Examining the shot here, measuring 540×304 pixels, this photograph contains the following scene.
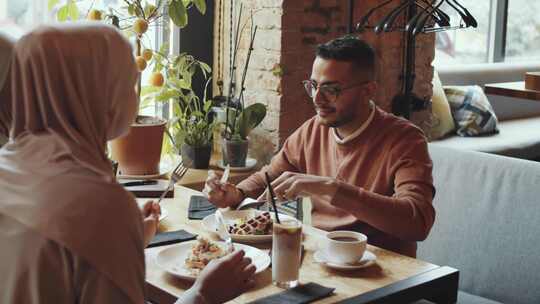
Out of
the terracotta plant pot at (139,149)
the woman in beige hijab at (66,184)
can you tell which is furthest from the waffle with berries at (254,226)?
the terracotta plant pot at (139,149)

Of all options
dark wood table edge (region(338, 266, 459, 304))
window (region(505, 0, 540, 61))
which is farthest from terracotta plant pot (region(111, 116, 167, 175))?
window (region(505, 0, 540, 61))

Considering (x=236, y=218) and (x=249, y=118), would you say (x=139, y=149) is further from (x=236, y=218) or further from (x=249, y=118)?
(x=236, y=218)

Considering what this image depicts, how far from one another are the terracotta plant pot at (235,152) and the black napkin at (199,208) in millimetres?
880

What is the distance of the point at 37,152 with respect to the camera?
133cm

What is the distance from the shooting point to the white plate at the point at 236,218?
7.20ft

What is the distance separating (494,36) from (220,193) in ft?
12.7

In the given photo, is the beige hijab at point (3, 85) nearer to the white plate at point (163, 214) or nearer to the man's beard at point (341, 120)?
the white plate at point (163, 214)

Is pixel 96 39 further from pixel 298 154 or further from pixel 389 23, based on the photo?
pixel 389 23

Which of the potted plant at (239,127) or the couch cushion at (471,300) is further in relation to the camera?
the potted plant at (239,127)

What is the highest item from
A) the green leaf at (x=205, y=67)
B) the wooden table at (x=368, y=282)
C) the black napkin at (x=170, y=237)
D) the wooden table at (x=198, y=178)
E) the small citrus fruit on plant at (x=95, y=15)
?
the small citrus fruit on plant at (x=95, y=15)

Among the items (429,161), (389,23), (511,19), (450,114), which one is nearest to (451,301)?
(429,161)

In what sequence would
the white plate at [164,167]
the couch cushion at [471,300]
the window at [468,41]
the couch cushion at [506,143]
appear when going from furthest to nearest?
1. the window at [468,41]
2. the couch cushion at [506,143]
3. the white plate at [164,167]
4. the couch cushion at [471,300]

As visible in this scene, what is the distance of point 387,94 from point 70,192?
288 centimetres

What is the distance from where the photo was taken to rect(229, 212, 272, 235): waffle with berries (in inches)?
87.7
